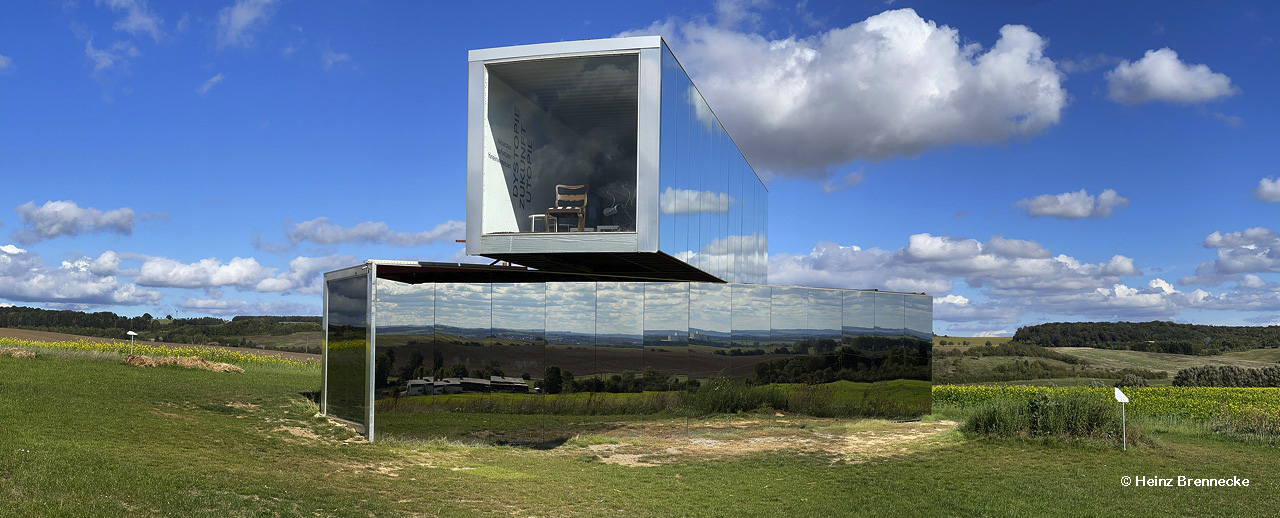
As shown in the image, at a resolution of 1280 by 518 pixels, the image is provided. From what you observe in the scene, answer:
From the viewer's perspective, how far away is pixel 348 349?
15492 millimetres

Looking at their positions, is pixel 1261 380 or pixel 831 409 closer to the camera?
pixel 831 409

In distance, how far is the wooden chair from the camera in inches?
585

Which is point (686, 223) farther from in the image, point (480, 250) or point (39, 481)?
point (39, 481)

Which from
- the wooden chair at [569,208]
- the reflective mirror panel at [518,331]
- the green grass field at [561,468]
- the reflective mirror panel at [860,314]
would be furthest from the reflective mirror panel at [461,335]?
the reflective mirror panel at [860,314]

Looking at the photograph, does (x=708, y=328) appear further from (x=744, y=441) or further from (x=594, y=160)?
(x=594, y=160)

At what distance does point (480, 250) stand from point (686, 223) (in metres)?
3.78

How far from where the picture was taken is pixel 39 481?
336 inches

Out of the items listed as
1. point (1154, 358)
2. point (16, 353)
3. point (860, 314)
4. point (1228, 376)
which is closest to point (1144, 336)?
point (1154, 358)

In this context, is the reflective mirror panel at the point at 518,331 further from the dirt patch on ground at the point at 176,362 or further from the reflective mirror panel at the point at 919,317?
the dirt patch on ground at the point at 176,362

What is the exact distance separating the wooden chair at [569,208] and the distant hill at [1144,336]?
36.5 meters

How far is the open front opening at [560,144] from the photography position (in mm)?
13875

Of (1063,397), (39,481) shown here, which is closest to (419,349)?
(39,481)

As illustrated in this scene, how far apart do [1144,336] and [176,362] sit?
45.6 metres

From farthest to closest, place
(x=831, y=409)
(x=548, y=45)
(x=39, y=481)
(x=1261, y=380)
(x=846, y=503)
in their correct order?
(x=1261, y=380) → (x=831, y=409) → (x=548, y=45) → (x=846, y=503) → (x=39, y=481)
